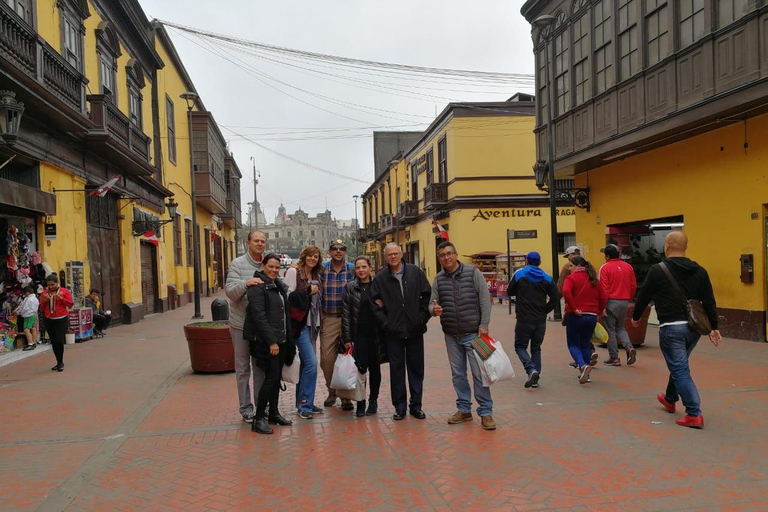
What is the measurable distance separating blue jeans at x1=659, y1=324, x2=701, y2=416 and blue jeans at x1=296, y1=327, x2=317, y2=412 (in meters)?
3.41

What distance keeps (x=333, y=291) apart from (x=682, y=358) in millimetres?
3463

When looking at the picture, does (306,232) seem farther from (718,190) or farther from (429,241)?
(718,190)

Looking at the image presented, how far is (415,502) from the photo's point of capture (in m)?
4.00

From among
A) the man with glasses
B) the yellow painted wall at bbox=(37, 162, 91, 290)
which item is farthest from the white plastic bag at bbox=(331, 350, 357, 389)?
the yellow painted wall at bbox=(37, 162, 91, 290)

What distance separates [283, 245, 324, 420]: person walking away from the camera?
6.05m

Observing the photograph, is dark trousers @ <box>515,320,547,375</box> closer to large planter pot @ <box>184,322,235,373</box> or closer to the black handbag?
the black handbag

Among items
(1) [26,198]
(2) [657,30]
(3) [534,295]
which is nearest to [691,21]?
(2) [657,30]

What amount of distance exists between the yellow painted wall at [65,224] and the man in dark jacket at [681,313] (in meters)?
11.5

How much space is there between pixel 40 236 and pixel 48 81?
122 inches

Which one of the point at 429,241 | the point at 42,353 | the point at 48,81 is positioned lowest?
the point at 42,353

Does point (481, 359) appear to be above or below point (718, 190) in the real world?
below

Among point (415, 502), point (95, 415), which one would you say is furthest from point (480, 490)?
point (95, 415)

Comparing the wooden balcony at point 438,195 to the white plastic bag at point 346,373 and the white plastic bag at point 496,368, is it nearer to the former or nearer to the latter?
the white plastic bag at point 346,373

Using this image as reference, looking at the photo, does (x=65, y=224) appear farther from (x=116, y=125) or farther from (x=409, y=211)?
(x=409, y=211)
